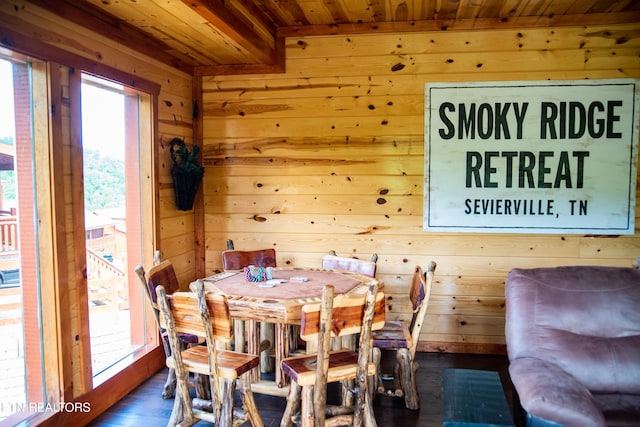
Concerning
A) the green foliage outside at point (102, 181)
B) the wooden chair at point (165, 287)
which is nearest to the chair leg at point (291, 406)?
the wooden chair at point (165, 287)

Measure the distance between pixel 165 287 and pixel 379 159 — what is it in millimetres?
2023

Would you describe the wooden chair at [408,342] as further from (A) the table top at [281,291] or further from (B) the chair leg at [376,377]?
(A) the table top at [281,291]

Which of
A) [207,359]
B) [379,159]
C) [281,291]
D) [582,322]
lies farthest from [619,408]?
[379,159]

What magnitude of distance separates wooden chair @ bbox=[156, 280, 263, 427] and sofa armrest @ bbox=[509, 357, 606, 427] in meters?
1.35

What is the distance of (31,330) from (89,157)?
1.11 meters

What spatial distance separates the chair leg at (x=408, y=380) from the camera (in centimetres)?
292

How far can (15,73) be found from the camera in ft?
8.00

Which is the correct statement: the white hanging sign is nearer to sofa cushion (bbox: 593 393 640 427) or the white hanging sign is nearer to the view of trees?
sofa cushion (bbox: 593 393 640 427)

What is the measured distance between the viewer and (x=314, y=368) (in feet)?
7.64

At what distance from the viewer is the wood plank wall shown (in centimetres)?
377

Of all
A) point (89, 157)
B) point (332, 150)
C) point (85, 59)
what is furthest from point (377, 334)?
point (85, 59)

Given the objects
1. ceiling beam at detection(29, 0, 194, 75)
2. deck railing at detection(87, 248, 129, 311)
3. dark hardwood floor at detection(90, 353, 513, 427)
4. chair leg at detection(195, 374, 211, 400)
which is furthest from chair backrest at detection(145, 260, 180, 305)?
ceiling beam at detection(29, 0, 194, 75)

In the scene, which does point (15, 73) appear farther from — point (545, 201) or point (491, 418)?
point (545, 201)

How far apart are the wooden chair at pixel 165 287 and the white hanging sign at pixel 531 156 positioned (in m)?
2.10
